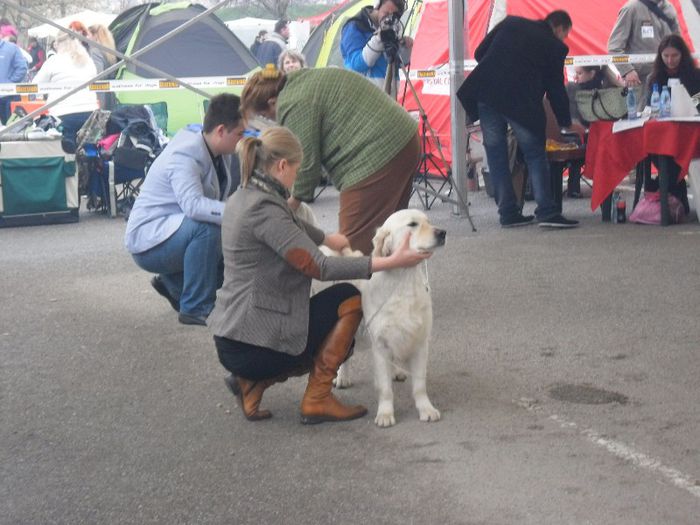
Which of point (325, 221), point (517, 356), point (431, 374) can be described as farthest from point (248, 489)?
point (325, 221)

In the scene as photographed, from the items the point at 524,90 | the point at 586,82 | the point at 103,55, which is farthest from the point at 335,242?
the point at 103,55

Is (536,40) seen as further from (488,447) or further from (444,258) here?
(488,447)

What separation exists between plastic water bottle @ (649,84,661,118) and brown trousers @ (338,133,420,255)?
4.70m

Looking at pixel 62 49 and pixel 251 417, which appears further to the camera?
pixel 62 49

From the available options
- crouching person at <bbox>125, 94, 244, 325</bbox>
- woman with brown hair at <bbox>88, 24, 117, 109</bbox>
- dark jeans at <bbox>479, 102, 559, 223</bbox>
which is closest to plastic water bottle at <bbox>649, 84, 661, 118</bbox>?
dark jeans at <bbox>479, 102, 559, 223</bbox>

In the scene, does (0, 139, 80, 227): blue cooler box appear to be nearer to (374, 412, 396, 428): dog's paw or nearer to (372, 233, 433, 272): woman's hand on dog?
(374, 412, 396, 428): dog's paw

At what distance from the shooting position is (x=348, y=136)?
17.1 feet

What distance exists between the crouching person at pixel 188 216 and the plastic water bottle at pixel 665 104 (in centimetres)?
447

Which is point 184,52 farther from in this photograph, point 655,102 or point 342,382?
point 342,382

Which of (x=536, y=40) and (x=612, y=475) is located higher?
(x=536, y=40)

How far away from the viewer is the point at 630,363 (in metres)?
5.25


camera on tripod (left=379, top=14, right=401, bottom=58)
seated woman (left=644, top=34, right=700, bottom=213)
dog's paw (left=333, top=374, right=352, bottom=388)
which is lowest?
dog's paw (left=333, top=374, right=352, bottom=388)

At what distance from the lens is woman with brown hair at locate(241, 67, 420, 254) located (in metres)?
5.07

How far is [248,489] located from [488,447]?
93 centimetres
